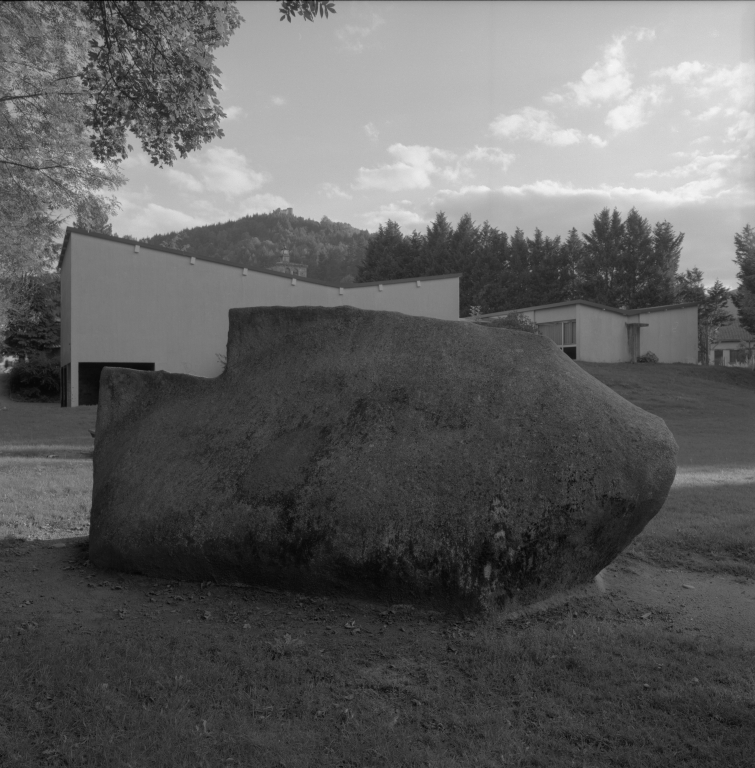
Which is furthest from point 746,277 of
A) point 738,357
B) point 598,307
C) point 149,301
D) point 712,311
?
point 149,301

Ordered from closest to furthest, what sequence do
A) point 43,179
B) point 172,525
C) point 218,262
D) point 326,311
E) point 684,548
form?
1. point 172,525
2. point 326,311
3. point 684,548
4. point 43,179
5. point 218,262

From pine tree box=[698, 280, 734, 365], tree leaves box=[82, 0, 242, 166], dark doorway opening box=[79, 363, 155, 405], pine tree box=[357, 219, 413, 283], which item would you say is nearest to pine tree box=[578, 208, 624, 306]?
pine tree box=[698, 280, 734, 365]

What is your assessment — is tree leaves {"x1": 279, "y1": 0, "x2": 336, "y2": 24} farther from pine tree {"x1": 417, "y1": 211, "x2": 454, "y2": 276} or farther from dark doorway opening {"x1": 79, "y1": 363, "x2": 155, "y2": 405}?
pine tree {"x1": 417, "y1": 211, "x2": 454, "y2": 276}

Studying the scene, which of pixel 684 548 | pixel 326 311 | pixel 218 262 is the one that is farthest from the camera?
pixel 218 262

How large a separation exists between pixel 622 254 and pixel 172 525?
181 ft

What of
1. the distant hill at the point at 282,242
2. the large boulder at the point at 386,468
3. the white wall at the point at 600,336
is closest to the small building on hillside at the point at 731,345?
the white wall at the point at 600,336

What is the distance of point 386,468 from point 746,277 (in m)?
40.8

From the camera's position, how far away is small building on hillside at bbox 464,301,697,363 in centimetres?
3750

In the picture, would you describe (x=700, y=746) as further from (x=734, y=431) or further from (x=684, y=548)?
(x=734, y=431)

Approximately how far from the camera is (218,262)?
28.2m

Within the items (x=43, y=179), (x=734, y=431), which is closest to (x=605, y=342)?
(x=734, y=431)

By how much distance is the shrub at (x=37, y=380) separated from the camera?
35.3 metres

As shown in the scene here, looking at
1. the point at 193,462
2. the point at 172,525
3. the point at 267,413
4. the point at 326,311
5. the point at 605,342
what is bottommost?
the point at 172,525

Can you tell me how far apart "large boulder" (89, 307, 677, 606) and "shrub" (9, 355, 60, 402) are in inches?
1256
